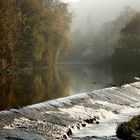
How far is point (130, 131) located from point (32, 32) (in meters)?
54.0

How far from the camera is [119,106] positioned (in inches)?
1281

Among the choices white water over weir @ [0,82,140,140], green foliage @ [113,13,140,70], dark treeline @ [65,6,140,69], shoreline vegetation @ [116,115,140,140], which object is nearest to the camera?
shoreline vegetation @ [116,115,140,140]

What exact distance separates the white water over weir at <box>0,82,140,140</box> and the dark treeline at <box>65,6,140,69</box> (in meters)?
51.0

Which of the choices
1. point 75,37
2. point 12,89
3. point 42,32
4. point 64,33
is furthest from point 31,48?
point 75,37

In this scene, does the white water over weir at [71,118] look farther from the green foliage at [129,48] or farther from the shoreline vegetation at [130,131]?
the green foliage at [129,48]

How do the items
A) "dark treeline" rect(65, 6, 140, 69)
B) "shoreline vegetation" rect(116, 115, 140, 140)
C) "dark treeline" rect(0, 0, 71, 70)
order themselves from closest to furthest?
"shoreline vegetation" rect(116, 115, 140, 140), "dark treeline" rect(0, 0, 71, 70), "dark treeline" rect(65, 6, 140, 69)

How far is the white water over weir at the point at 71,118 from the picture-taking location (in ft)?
73.0

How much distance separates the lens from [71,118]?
2636 cm

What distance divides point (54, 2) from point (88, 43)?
70.8m

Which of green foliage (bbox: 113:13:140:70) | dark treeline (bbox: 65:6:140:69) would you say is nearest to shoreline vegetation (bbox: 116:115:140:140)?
green foliage (bbox: 113:13:140:70)

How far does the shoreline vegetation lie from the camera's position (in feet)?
66.1

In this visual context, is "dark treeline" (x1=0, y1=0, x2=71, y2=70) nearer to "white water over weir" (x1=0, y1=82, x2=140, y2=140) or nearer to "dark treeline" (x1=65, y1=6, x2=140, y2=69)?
"dark treeline" (x1=65, y1=6, x2=140, y2=69)

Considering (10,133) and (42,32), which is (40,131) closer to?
(10,133)

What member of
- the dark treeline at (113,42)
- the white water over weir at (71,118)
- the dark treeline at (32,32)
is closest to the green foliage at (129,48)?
the dark treeline at (113,42)
